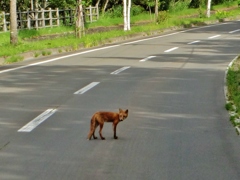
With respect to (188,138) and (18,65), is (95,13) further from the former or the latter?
(188,138)

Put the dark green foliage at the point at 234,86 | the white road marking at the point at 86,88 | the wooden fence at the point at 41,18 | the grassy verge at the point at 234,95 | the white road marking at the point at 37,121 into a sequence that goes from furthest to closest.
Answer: the wooden fence at the point at 41,18 → the white road marking at the point at 86,88 → the dark green foliage at the point at 234,86 → the grassy verge at the point at 234,95 → the white road marking at the point at 37,121

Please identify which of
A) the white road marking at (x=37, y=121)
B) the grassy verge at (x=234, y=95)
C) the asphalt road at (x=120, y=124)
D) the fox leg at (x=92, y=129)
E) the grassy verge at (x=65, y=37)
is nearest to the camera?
the asphalt road at (x=120, y=124)

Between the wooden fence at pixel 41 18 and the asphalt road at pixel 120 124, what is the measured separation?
55.3ft

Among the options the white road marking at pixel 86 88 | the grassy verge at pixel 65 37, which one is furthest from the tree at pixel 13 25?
the white road marking at pixel 86 88

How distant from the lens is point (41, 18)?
40.0 m

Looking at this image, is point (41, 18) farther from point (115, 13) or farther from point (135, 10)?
point (135, 10)

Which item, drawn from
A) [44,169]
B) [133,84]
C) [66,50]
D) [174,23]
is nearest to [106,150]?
[44,169]

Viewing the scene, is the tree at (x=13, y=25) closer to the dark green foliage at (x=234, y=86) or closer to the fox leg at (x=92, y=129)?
the dark green foliage at (x=234, y=86)

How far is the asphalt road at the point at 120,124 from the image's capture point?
299 inches

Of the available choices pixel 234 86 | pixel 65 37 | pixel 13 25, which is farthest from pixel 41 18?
pixel 234 86

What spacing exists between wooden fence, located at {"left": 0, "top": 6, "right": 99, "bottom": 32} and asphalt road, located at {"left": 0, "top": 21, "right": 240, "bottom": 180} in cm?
1686

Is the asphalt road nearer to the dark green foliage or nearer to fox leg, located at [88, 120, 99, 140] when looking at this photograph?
fox leg, located at [88, 120, 99, 140]

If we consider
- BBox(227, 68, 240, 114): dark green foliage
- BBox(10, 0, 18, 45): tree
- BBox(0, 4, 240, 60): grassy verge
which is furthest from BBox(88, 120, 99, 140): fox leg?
BBox(10, 0, 18, 45): tree

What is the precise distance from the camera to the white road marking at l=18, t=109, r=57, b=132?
9.94 metres
